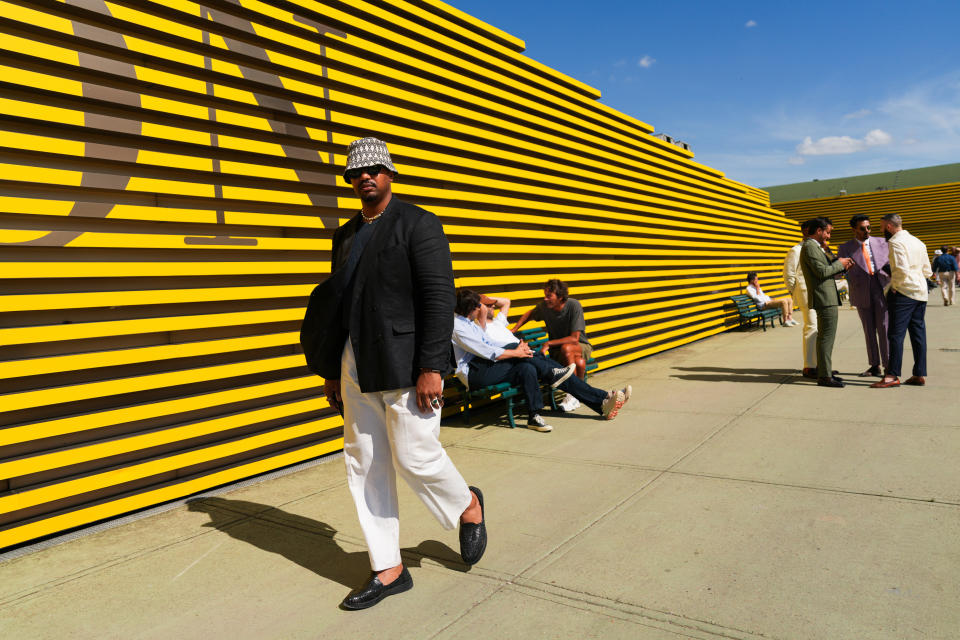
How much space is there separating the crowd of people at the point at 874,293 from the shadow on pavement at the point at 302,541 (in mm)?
5350

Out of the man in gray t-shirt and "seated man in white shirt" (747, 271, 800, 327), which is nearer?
the man in gray t-shirt

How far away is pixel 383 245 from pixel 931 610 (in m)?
2.56

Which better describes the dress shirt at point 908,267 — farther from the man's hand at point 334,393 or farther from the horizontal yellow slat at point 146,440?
the man's hand at point 334,393

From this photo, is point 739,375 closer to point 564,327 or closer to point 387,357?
point 564,327

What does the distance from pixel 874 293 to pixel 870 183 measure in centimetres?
4589

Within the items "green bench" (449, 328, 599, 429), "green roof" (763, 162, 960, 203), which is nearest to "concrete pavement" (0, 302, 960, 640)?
"green bench" (449, 328, 599, 429)

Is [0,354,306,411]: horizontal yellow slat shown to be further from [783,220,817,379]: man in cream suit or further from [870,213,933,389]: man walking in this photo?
[870,213,933,389]: man walking

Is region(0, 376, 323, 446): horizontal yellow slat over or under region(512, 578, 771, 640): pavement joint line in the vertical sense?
over

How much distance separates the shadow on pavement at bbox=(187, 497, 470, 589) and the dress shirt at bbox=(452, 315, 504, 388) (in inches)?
75.9

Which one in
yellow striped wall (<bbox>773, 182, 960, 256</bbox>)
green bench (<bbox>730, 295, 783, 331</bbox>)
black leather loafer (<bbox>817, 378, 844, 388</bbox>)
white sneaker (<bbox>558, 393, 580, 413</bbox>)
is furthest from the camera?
yellow striped wall (<bbox>773, 182, 960, 256</bbox>)

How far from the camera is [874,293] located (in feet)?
22.2

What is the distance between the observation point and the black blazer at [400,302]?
8.52 ft

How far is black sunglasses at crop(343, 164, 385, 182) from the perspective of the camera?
2678 millimetres

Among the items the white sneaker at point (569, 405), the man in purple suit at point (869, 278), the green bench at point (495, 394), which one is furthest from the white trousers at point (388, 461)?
the man in purple suit at point (869, 278)
